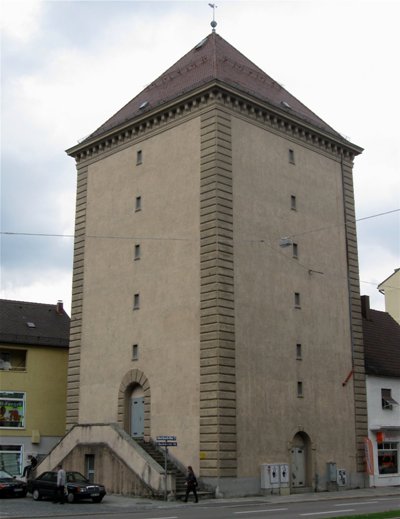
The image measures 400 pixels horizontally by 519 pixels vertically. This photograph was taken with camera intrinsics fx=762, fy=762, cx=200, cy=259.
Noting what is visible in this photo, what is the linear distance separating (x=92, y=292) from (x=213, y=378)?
11.4 meters

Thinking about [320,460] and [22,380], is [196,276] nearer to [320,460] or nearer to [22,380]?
[320,460]

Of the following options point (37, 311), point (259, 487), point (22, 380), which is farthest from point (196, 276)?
point (37, 311)

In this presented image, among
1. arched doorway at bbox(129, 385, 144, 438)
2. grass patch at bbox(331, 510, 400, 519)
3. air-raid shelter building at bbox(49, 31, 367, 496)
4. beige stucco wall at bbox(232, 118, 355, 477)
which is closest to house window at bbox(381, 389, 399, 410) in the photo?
air-raid shelter building at bbox(49, 31, 367, 496)

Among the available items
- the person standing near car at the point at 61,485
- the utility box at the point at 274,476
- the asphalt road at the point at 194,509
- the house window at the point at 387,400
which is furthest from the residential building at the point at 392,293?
the person standing near car at the point at 61,485

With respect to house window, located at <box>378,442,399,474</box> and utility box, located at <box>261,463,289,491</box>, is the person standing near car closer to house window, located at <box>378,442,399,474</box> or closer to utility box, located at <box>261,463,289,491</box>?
utility box, located at <box>261,463,289,491</box>

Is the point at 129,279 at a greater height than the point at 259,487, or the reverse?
the point at 129,279

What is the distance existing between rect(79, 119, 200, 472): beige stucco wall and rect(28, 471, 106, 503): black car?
15.5 feet

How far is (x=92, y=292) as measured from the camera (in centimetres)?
4272

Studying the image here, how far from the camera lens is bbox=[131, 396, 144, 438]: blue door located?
38.0 metres

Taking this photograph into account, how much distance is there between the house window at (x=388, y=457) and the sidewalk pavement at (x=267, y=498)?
11.2ft

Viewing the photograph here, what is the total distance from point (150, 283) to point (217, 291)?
5.12 meters

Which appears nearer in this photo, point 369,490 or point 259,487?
point 259,487

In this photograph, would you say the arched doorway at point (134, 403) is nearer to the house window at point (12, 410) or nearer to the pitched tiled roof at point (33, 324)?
the house window at point (12, 410)

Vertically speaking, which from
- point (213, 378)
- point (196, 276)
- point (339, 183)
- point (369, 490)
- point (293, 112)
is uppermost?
point (293, 112)
